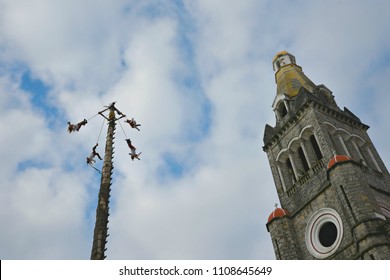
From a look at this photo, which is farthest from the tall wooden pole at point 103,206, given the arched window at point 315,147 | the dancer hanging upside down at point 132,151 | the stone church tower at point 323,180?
the arched window at point 315,147

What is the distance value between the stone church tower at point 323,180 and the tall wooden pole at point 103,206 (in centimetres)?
1200

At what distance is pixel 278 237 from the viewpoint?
2261 cm

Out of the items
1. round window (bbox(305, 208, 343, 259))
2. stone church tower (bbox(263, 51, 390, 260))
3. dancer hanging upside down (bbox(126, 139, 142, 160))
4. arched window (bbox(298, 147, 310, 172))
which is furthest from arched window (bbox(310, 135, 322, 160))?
dancer hanging upside down (bbox(126, 139, 142, 160))

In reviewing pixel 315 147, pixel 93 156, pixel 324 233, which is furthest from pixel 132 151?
pixel 315 147

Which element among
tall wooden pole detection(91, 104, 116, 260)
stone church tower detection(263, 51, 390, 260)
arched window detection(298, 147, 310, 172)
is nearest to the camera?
tall wooden pole detection(91, 104, 116, 260)

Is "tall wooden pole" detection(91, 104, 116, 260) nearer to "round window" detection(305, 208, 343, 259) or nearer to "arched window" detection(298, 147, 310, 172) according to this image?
"round window" detection(305, 208, 343, 259)

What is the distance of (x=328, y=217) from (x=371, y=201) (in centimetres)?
250

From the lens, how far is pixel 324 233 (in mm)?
21672

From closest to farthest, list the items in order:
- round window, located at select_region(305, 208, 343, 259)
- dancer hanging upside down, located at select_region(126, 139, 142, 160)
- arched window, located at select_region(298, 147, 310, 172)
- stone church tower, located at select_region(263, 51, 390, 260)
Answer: dancer hanging upside down, located at select_region(126, 139, 142, 160), stone church tower, located at select_region(263, 51, 390, 260), round window, located at select_region(305, 208, 343, 259), arched window, located at select_region(298, 147, 310, 172)

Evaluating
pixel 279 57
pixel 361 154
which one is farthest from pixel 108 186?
pixel 279 57

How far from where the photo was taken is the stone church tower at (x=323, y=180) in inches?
763

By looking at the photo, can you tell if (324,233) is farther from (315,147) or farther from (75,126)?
(75,126)

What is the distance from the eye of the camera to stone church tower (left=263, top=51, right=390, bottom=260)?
19391 millimetres

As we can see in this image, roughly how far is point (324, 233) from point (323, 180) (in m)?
2.89
